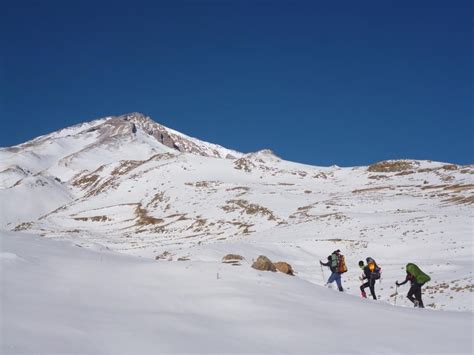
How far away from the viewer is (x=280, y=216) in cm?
6506

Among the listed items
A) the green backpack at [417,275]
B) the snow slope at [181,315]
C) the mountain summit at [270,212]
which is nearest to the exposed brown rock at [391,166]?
the mountain summit at [270,212]

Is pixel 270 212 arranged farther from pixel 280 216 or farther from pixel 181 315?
pixel 181 315

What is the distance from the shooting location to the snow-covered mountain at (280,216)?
3122 centimetres

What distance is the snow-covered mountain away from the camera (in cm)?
3122

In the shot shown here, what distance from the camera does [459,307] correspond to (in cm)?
1755

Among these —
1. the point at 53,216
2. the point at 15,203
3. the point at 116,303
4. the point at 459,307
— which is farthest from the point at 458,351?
the point at 15,203

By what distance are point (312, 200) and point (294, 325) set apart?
2628 inches

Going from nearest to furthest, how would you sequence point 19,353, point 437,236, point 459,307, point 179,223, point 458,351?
1. point 19,353
2. point 458,351
3. point 459,307
4. point 437,236
5. point 179,223

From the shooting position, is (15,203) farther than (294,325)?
Yes

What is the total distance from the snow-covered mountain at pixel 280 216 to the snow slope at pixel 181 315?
3.51ft

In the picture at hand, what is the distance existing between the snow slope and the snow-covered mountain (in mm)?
1069

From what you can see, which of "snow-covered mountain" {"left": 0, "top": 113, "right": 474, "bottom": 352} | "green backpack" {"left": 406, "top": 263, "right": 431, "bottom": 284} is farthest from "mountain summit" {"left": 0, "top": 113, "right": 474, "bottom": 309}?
"green backpack" {"left": 406, "top": 263, "right": 431, "bottom": 284}

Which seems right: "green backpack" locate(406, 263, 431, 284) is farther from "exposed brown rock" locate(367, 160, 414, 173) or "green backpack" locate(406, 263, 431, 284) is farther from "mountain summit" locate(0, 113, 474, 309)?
"exposed brown rock" locate(367, 160, 414, 173)

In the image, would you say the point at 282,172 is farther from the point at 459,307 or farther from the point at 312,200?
the point at 459,307
